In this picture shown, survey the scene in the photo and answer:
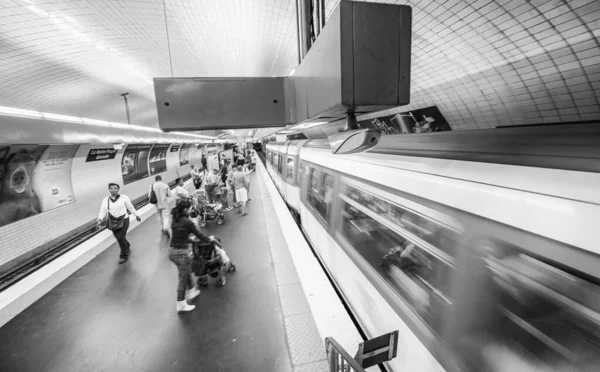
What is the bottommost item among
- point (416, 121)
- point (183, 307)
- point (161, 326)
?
point (161, 326)

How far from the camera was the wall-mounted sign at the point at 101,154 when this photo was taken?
6.90 meters

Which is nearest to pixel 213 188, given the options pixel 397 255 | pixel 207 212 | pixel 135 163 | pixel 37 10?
pixel 207 212

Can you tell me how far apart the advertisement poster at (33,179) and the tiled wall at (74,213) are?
163 mm

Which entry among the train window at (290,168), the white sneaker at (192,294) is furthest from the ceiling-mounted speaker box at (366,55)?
the train window at (290,168)

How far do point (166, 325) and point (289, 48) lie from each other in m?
6.32

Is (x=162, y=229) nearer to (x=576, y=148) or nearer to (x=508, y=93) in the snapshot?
(x=576, y=148)

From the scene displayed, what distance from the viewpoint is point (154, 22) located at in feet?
18.0

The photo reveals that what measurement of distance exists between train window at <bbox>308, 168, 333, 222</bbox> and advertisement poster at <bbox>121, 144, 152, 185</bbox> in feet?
25.8

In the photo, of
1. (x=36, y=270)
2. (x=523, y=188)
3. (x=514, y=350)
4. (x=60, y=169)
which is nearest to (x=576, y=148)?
(x=523, y=188)

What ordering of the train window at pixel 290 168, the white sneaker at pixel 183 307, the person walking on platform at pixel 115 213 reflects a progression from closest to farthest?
the white sneaker at pixel 183 307 → the person walking on platform at pixel 115 213 → the train window at pixel 290 168

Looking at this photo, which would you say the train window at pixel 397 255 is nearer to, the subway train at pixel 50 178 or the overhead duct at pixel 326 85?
the overhead duct at pixel 326 85

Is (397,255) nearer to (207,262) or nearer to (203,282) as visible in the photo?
(207,262)

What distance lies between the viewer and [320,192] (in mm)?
3980

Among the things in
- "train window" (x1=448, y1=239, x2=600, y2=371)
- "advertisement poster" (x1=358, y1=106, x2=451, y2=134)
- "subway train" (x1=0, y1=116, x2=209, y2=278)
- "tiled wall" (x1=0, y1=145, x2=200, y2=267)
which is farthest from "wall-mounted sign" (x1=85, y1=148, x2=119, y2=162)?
Answer: "train window" (x1=448, y1=239, x2=600, y2=371)
